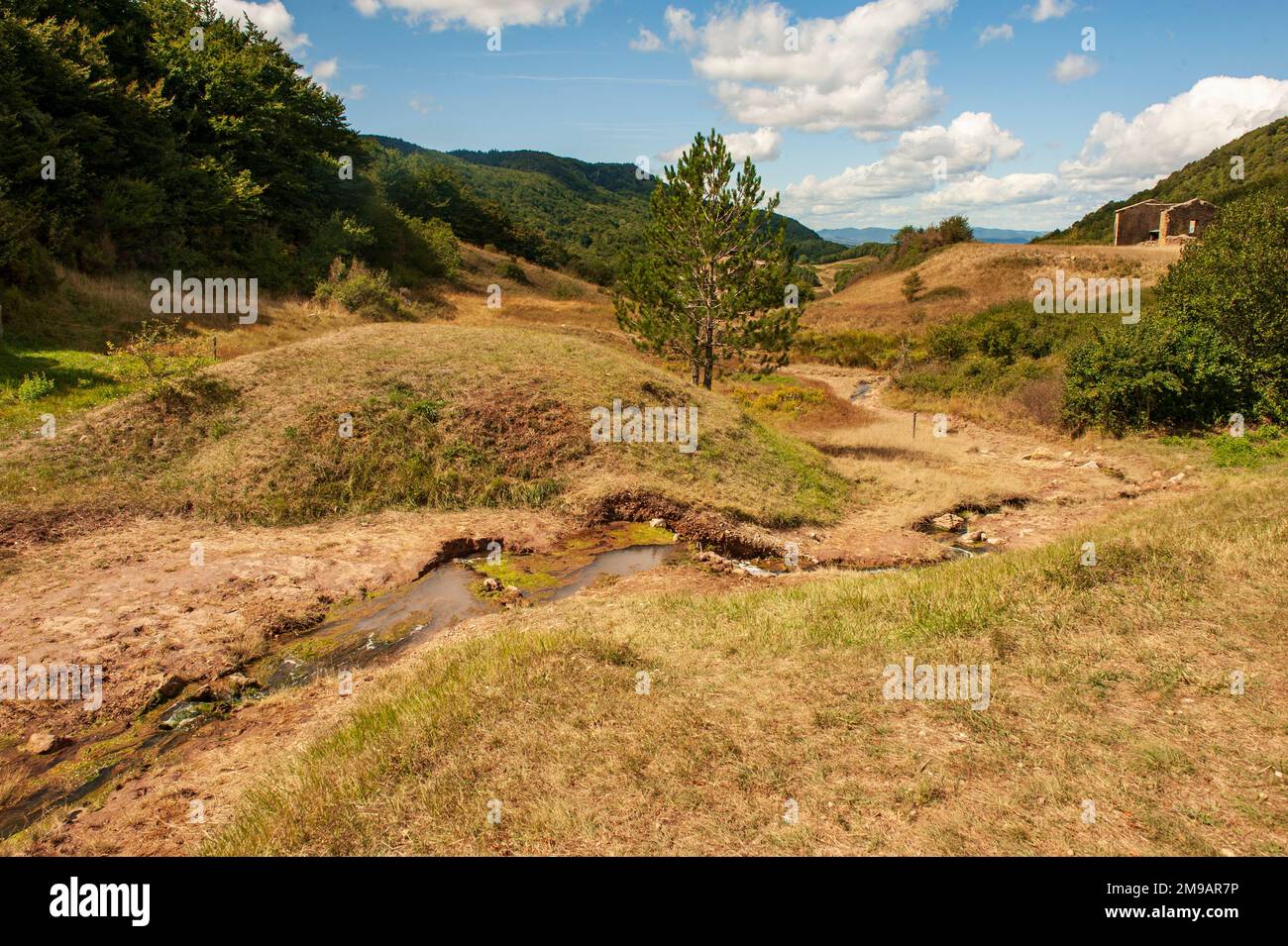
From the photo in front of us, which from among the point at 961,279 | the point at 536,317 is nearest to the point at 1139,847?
the point at 536,317

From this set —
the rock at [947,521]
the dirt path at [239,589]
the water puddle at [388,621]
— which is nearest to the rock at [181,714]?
the water puddle at [388,621]

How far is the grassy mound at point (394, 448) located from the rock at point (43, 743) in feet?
18.9

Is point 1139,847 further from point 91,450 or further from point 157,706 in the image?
point 91,450

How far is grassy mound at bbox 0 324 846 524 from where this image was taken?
12.1 meters

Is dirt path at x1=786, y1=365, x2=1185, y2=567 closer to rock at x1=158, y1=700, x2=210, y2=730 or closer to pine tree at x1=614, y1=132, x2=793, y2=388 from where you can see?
pine tree at x1=614, y1=132, x2=793, y2=388

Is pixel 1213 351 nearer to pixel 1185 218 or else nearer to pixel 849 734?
pixel 849 734

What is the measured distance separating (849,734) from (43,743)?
7.12m

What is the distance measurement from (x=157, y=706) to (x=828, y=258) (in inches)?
5380

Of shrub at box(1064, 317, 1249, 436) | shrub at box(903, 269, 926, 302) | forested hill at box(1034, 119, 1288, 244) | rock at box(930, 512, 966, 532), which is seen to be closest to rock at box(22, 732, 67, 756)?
rock at box(930, 512, 966, 532)

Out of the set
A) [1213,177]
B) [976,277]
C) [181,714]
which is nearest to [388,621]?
[181,714]

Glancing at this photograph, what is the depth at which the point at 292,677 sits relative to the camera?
7.62m

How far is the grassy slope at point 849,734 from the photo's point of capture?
4.14 m

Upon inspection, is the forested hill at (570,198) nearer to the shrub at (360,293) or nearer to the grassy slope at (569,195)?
the grassy slope at (569,195)

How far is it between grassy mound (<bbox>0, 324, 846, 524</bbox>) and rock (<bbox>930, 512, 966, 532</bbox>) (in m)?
2.11
